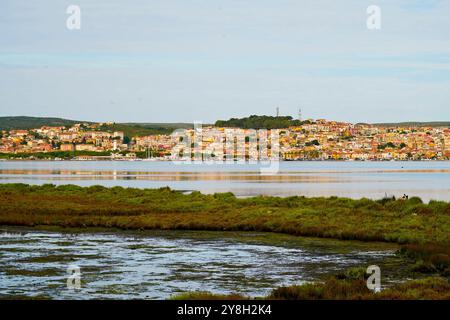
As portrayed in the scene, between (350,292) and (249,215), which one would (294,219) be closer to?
(249,215)

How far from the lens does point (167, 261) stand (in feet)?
91.2

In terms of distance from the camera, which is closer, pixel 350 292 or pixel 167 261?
pixel 350 292

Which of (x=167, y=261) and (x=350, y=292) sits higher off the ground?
(x=350, y=292)

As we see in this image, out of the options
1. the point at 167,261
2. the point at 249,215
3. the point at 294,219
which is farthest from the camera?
the point at 249,215

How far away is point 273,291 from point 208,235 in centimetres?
1609

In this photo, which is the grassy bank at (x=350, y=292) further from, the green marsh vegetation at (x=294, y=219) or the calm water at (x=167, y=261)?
the calm water at (x=167, y=261)

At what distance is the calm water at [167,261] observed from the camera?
73.6 ft

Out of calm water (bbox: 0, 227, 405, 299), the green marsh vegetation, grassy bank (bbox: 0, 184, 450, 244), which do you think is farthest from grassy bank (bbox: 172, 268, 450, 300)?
grassy bank (bbox: 0, 184, 450, 244)

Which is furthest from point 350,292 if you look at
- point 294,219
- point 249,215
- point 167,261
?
point 249,215

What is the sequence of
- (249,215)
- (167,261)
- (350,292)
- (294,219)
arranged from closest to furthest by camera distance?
(350,292), (167,261), (294,219), (249,215)

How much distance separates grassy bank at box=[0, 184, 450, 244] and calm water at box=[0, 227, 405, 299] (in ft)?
6.18

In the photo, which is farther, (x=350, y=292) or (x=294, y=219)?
(x=294, y=219)

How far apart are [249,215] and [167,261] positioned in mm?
15415

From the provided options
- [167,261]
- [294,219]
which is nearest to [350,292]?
[167,261]
